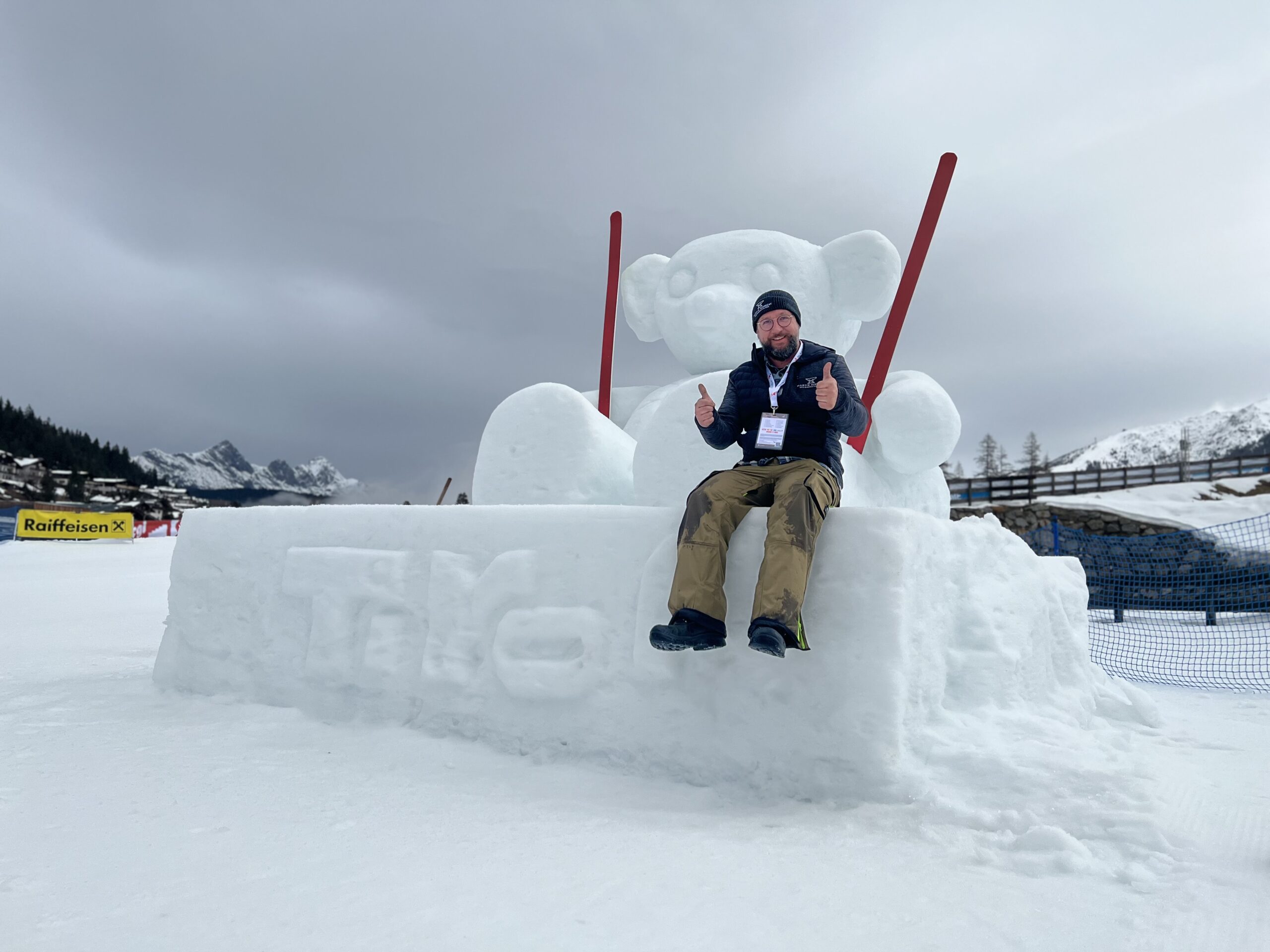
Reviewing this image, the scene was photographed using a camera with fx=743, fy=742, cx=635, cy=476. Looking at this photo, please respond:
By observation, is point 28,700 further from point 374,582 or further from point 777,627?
point 777,627

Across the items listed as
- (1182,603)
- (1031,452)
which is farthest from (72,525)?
(1031,452)

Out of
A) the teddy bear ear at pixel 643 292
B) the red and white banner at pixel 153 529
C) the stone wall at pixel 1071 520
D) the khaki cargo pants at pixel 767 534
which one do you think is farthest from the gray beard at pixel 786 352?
the red and white banner at pixel 153 529

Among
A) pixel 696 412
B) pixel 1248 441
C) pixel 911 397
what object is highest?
pixel 1248 441

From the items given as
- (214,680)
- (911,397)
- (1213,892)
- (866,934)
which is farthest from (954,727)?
(214,680)

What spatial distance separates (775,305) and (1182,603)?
9119mm

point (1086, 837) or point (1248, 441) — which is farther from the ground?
point (1248, 441)

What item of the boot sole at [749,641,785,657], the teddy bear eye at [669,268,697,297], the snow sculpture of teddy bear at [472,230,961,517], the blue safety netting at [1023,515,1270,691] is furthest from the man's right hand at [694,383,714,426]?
the blue safety netting at [1023,515,1270,691]

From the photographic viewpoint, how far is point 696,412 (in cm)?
231

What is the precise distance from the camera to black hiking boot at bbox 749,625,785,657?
1.84m

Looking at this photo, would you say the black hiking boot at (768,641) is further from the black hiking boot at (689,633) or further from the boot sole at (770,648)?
the black hiking boot at (689,633)

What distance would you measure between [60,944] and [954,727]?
2195 millimetres

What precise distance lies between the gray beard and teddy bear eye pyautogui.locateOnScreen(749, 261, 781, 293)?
1.79 m

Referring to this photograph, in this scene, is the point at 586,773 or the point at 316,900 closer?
the point at 316,900

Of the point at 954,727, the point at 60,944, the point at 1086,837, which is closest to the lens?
the point at 60,944
